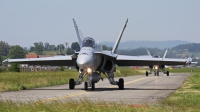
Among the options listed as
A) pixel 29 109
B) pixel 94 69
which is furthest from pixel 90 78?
pixel 29 109

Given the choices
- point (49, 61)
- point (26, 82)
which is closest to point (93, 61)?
point (49, 61)

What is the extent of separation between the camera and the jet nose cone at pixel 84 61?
81.6 feet

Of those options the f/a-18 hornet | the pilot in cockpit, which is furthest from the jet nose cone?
the pilot in cockpit

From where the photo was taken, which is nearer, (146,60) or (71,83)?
(146,60)

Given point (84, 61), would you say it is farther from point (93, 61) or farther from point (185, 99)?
point (185, 99)

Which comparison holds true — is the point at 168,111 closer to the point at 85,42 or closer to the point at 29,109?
the point at 29,109

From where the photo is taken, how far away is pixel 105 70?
1133 inches

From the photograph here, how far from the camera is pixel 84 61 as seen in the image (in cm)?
2492

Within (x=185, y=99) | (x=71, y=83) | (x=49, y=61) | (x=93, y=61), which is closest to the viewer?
(x=185, y=99)

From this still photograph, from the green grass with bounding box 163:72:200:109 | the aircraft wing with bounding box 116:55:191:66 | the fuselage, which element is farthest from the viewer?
the aircraft wing with bounding box 116:55:191:66

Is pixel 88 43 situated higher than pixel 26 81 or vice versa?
pixel 88 43

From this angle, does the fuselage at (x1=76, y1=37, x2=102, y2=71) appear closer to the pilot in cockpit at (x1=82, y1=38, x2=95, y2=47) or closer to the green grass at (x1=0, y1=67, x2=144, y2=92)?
the pilot in cockpit at (x1=82, y1=38, x2=95, y2=47)

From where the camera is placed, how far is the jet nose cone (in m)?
24.9

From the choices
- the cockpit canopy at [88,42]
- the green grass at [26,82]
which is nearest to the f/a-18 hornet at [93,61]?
the cockpit canopy at [88,42]
